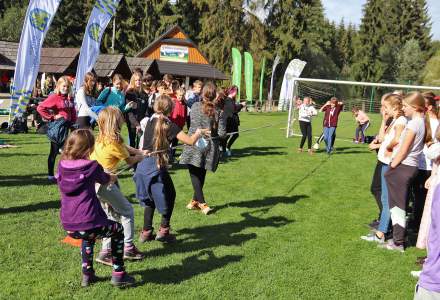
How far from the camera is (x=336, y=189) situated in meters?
9.15

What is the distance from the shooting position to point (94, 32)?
14.6 m

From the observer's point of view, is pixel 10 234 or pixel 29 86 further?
pixel 29 86

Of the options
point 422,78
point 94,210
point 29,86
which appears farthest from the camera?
point 422,78

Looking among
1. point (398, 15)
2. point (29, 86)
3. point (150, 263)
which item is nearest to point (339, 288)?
point (150, 263)

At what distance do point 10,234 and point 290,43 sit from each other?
4338cm

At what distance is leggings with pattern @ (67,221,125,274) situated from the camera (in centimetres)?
380

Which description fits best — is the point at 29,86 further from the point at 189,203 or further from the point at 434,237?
the point at 434,237

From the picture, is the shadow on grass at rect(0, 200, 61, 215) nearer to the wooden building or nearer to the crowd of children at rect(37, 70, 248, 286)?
the crowd of children at rect(37, 70, 248, 286)

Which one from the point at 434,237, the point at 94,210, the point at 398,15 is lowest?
the point at 94,210

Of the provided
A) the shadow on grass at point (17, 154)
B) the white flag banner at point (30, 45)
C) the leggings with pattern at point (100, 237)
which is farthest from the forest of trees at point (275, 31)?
the leggings with pattern at point (100, 237)

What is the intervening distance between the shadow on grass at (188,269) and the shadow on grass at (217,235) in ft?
0.84

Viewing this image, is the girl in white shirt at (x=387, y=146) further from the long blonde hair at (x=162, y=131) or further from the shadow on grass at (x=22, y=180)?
the shadow on grass at (x=22, y=180)

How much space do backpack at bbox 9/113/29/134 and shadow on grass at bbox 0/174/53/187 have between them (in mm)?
5726

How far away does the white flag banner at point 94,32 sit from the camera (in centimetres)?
1431
